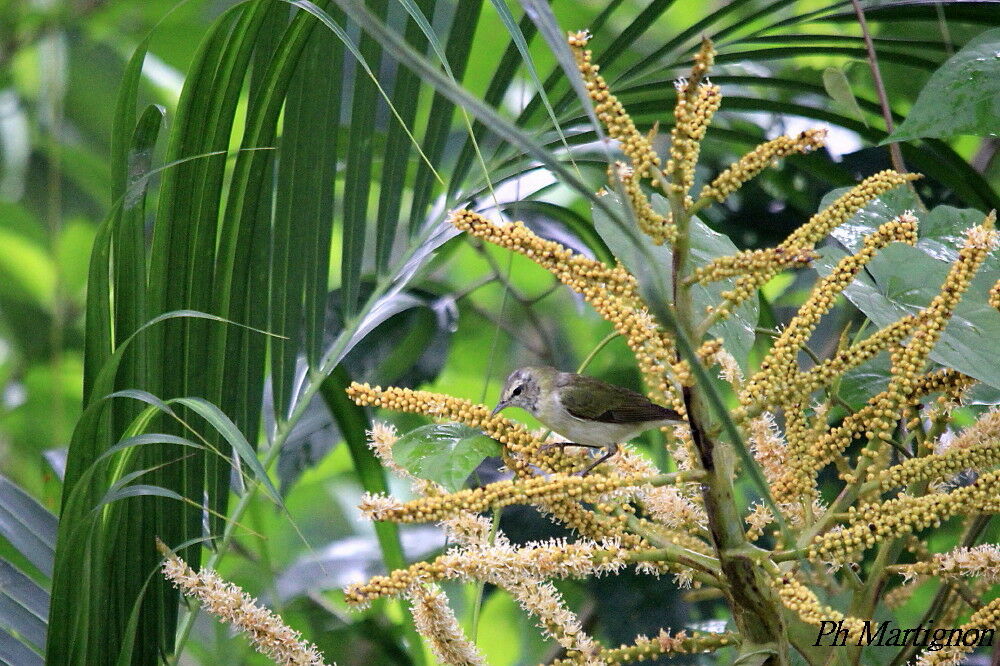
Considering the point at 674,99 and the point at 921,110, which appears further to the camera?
the point at 674,99

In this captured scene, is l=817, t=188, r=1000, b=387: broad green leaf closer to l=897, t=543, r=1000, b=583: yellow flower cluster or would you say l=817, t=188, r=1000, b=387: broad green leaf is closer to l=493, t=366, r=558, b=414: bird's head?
l=897, t=543, r=1000, b=583: yellow flower cluster

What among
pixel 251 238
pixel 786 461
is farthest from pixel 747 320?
pixel 251 238

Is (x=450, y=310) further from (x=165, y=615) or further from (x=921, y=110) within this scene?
(x=921, y=110)

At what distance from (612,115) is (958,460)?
507 millimetres

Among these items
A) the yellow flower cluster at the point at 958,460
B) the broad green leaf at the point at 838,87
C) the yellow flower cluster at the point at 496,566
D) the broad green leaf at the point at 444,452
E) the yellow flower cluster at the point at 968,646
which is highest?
the broad green leaf at the point at 838,87

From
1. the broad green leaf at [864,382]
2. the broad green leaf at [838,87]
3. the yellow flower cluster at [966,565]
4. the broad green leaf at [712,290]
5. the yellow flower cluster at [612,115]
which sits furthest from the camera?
the broad green leaf at [838,87]

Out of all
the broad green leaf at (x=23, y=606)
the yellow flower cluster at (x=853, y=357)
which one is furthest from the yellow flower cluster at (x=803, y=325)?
the broad green leaf at (x=23, y=606)

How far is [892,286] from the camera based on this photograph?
3.90ft

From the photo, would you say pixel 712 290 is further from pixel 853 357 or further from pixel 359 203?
pixel 359 203

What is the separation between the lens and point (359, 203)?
1.45 m

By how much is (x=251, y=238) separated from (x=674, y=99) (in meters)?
0.75

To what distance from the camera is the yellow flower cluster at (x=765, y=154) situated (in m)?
0.83

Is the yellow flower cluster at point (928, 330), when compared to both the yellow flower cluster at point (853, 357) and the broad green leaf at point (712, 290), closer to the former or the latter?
the yellow flower cluster at point (853, 357)

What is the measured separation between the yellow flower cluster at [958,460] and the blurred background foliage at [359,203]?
8.7 inches
